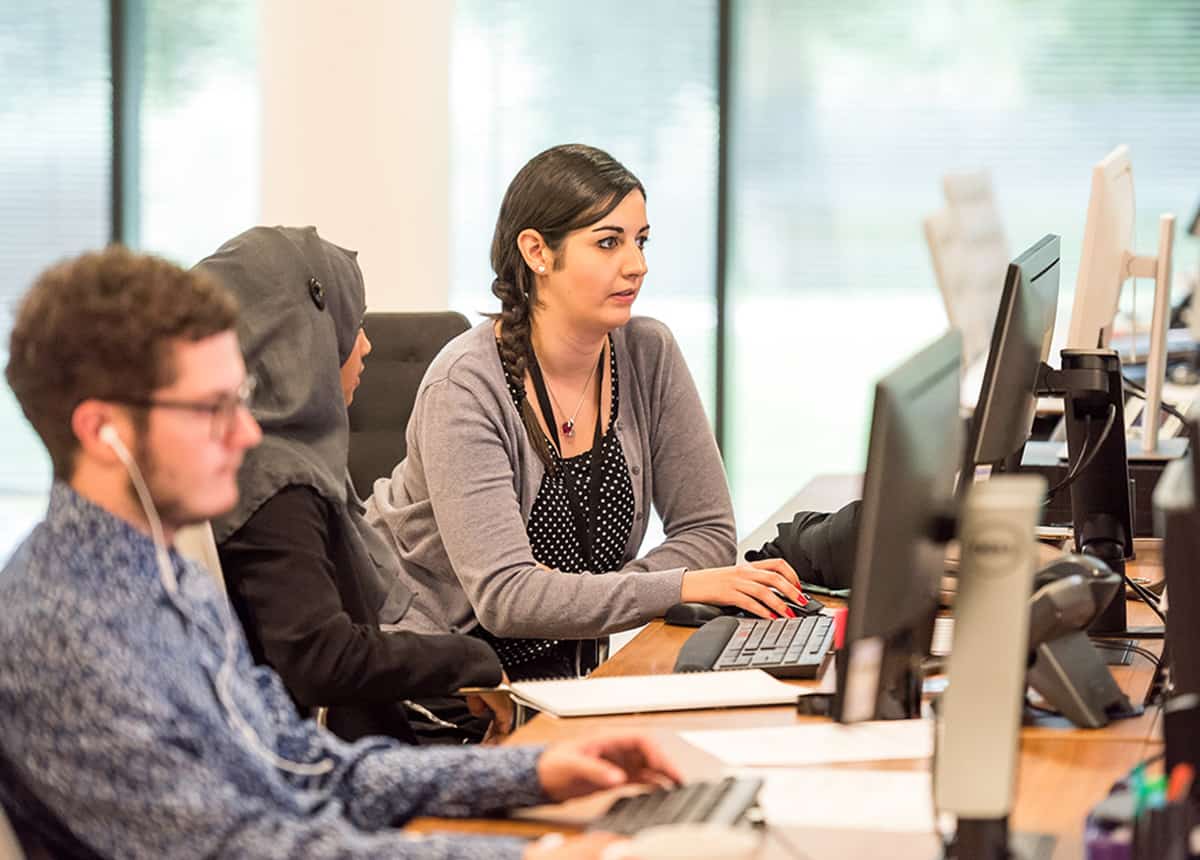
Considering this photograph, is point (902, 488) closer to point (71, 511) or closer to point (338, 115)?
point (71, 511)

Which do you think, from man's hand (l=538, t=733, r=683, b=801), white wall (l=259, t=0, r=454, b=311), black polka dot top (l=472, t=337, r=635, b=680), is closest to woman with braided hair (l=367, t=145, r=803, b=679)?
black polka dot top (l=472, t=337, r=635, b=680)

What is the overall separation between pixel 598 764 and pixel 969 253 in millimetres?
3845

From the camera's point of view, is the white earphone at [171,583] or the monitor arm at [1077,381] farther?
the monitor arm at [1077,381]

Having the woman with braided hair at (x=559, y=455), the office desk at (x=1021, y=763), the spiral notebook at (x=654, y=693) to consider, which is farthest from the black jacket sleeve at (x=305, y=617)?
the woman with braided hair at (x=559, y=455)

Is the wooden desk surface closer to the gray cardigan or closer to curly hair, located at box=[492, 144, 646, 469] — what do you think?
the gray cardigan

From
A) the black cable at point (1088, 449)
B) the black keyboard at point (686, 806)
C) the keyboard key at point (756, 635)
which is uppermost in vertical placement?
the black cable at point (1088, 449)

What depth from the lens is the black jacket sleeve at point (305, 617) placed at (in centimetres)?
196

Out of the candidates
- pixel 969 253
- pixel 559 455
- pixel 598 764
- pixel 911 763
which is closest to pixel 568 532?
pixel 559 455

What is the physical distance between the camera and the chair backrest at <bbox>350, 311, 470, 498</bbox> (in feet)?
A: 9.89

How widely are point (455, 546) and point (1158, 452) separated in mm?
1335

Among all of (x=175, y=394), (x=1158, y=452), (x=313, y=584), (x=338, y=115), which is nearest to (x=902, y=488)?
(x=175, y=394)

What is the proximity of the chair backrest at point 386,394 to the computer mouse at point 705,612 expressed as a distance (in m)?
0.83

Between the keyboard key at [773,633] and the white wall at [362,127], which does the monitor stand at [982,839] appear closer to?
the keyboard key at [773,633]

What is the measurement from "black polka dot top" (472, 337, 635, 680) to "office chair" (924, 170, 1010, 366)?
87.6 inches
